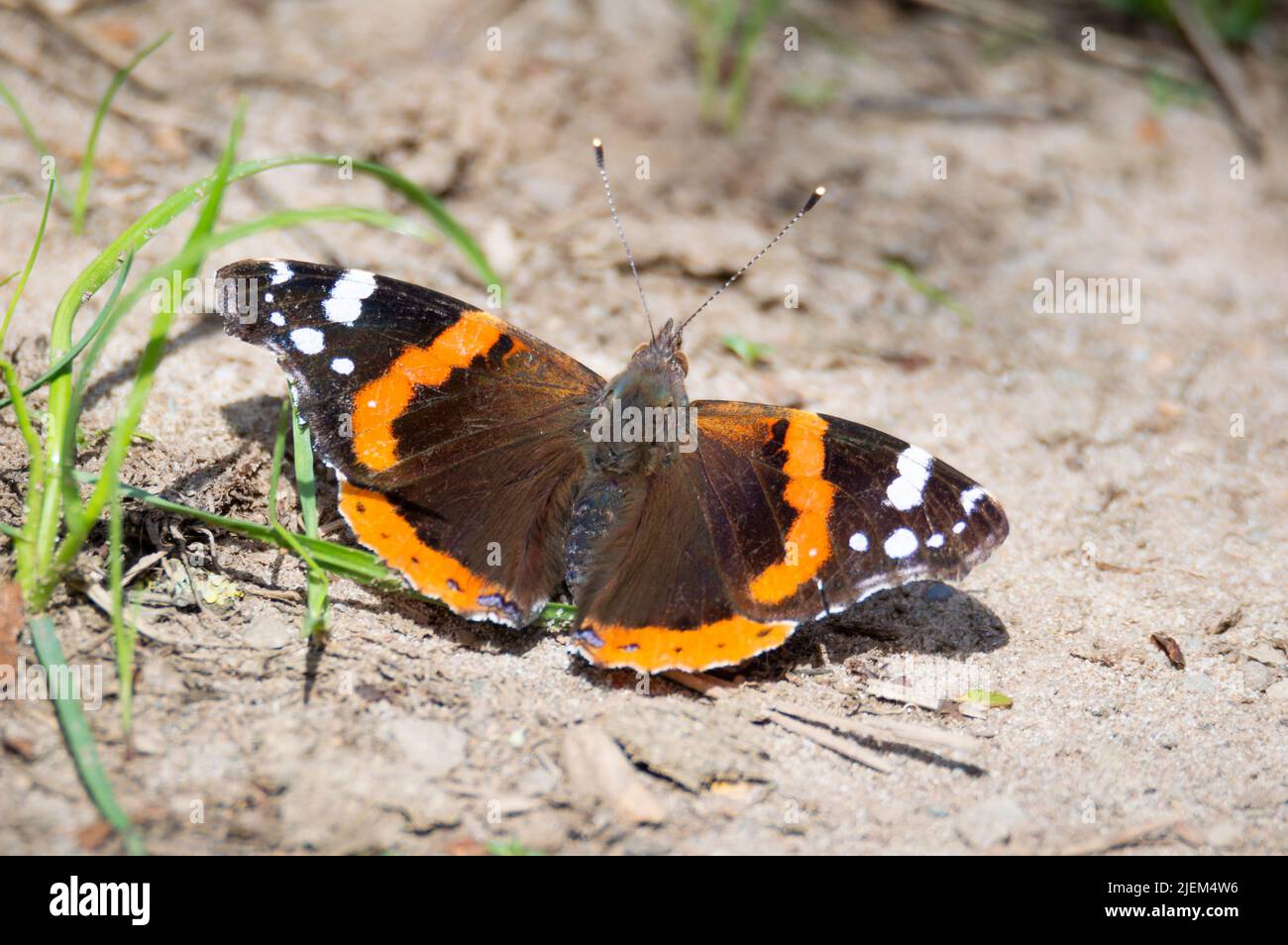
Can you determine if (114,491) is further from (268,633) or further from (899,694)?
(899,694)

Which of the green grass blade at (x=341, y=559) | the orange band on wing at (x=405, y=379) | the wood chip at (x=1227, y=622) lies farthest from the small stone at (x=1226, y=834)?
the orange band on wing at (x=405, y=379)

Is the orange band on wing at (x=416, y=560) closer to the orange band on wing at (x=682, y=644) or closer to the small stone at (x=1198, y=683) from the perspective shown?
the orange band on wing at (x=682, y=644)

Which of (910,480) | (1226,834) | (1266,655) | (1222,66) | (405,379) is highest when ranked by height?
(1222,66)

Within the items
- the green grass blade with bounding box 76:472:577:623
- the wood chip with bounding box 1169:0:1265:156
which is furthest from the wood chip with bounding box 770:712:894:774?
the wood chip with bounding box 1169:0:1265:156

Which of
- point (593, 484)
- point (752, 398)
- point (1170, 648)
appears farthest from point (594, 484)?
point (1170, 648)

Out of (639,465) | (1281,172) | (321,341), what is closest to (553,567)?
(639,465)

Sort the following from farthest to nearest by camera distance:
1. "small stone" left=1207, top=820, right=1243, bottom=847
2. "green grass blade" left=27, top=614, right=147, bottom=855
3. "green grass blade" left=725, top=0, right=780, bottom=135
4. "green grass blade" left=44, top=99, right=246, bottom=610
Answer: "green grass blade" left=725, top=0, right=780, bottom=135
"small stone" left=1207, top=820, right=1243, bottom=847
"green grass blade" left=44, top=99, right=246, bottom=610
"green grass blade" left=27, top=614, right=147, bottom=855

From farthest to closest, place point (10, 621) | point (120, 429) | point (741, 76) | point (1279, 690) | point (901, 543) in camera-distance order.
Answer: point (741, 76) → point (1279, 690) → point (901, 543) → point (10, 621) → point (120, 429)

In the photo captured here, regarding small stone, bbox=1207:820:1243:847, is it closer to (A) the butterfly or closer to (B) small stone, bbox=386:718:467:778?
(A) the butterfly
